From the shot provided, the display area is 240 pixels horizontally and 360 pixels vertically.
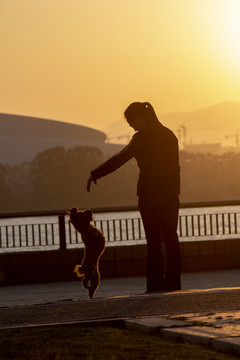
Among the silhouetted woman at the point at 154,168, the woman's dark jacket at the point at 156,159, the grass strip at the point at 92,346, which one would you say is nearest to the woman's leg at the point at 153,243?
the silhouetted woman at the point at 154,168

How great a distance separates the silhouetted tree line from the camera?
398 ft

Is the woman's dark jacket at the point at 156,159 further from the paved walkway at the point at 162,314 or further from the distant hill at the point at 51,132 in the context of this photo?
the distant hill at the point at 51,132

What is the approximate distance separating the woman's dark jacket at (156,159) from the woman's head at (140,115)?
5cm

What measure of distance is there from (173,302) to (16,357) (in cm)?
256

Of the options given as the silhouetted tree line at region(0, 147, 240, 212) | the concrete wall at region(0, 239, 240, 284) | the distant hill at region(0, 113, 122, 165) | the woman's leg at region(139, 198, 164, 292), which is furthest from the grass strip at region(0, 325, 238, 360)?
the distant hill at region(0, 113, 122, 165)

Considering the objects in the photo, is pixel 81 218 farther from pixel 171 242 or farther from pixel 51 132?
pixel 51 132

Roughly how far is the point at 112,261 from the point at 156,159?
18.6 feet

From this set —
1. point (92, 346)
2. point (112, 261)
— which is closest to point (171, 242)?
point (92, 346)

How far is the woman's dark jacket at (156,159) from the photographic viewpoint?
8.80 metres

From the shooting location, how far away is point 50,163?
130 meters

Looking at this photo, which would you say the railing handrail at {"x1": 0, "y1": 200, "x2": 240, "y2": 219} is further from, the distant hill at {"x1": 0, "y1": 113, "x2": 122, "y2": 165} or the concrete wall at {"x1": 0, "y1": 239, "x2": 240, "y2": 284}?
the distant hill at {"x1": 0, "y1": 113, "x2": 122, "y2": 165}

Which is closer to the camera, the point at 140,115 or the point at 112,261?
the point at 140,115

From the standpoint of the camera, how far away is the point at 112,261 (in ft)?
47.0

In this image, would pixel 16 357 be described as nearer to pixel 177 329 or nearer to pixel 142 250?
pixel 177 329
